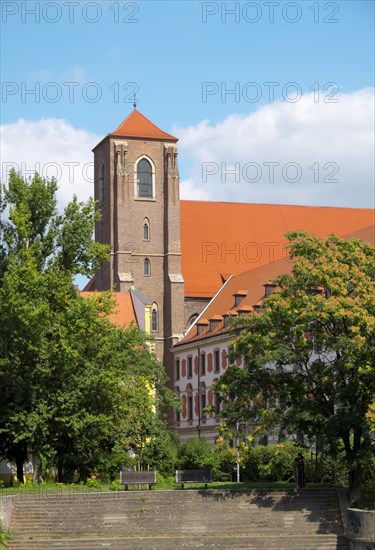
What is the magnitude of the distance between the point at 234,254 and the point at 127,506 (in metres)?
58.5

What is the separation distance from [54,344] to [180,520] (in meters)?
11.4

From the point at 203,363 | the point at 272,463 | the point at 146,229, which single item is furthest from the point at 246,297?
the point at 272,463

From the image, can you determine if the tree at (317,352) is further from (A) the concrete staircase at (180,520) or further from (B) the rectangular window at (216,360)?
(B) the rectangular window at (216,360)

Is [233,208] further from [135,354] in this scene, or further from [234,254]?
[135,354]

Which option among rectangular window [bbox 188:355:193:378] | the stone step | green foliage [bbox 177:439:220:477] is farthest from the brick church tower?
the stone step

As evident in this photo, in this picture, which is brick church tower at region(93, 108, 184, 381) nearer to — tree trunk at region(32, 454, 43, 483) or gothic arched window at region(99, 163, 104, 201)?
gothic arched window at region(99, 163, 104, 201)

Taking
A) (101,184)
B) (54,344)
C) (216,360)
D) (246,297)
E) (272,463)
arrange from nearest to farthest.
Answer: (272,463)
(54,344)
(216,360)
(246,297)
(101,184)

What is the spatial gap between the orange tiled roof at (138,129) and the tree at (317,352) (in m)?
50.1

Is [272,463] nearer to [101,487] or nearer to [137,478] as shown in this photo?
[137,478]

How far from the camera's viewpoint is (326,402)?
136 feet

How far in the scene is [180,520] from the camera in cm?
3866

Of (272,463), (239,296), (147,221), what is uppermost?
→ (147,221)

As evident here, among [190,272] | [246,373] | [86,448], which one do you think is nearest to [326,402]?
[246,373]

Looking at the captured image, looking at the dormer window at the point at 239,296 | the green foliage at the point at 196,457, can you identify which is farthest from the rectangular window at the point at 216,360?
the green foliage at the point at 196,457
